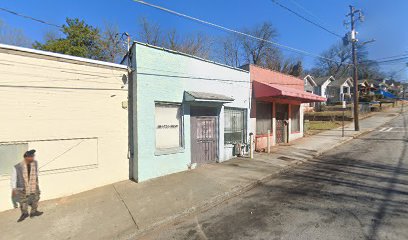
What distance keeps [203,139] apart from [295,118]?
966 centimetres

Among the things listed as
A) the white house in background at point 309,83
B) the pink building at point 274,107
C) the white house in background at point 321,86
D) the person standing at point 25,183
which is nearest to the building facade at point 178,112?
the pink building at point 274,107

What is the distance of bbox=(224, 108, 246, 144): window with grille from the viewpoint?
35.3 ft

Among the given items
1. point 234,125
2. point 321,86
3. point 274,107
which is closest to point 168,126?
point 234,125

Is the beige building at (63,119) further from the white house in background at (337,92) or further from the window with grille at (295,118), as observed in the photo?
the white house in background at (337,92)

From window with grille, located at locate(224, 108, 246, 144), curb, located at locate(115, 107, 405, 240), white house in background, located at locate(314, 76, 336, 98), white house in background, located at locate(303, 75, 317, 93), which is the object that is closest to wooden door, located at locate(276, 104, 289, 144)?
window with grille, located at locate(224, 108, 246, 144)

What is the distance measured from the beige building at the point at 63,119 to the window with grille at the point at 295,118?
39.7 feet

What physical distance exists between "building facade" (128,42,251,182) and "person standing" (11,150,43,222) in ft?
8.83

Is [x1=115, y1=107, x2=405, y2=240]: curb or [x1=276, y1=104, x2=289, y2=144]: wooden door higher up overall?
[x1=276, y1=104, x2=289, y2=144]: wooden door

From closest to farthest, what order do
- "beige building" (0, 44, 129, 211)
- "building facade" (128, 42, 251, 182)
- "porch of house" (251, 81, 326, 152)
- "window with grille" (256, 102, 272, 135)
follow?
"beige building" (0, 44, 129, 211)
"building facade" (128, 42, 251, 182)
"porch of house" (251, 81, 326, 152)
"window with grille" (256, 102, 272, 135)

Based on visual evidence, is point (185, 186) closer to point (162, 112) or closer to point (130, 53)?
point (162, 112)

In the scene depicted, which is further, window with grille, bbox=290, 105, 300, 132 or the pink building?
window with grille, bbox=290, 105, 300, 132

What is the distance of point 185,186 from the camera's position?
7031mm

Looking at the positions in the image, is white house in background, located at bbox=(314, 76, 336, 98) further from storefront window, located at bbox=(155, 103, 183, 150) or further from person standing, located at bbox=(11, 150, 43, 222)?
person standing, located at bbox=(11, 150, 43, 222)

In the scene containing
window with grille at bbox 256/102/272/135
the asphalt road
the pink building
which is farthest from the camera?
window with grille at bbox 256/102/272/135
